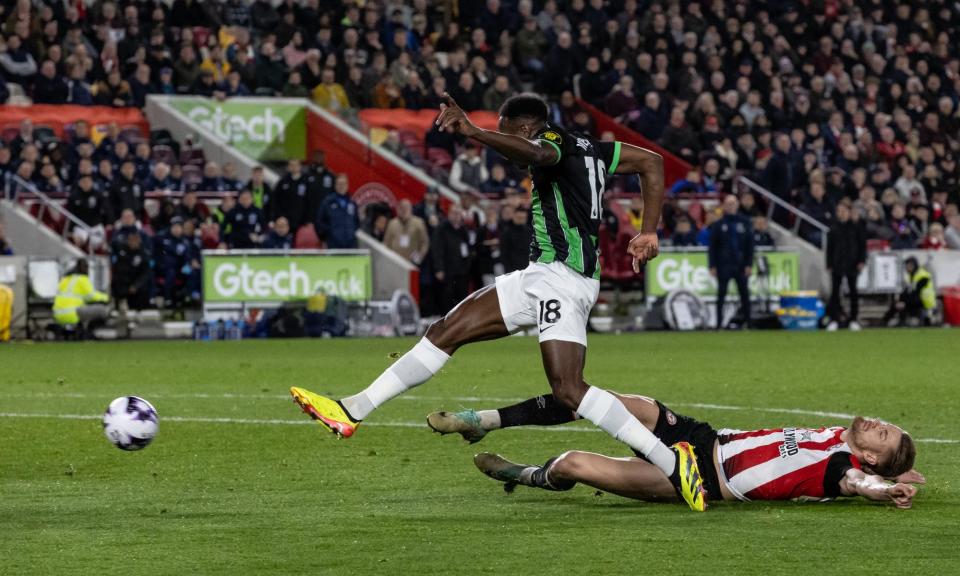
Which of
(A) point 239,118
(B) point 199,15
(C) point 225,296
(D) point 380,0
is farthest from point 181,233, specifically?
(D) point 380,0

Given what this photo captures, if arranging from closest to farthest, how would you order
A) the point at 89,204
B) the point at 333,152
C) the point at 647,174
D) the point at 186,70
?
1. the point at 647,174
2. the point at 89,204
3. the point at 186,70
4. the point at 333,152

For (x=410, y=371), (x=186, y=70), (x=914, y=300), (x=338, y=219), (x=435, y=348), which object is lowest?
(x=914, y=300)

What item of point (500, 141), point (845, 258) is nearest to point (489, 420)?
point (500, 141)

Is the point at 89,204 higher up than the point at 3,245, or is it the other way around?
the point at 89,204

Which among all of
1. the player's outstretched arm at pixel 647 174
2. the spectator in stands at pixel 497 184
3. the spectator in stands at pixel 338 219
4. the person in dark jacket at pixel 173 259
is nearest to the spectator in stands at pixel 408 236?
the spectator in stands at pixel 338 219

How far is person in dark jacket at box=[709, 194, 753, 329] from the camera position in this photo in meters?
26.4

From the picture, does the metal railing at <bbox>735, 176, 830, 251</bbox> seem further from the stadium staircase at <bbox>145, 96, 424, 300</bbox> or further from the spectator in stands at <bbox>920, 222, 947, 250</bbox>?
the stadium staircase at <bbox>145, 96, 424, 300</bbox>

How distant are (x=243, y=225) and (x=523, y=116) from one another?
58.5ft

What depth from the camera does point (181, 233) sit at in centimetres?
2534

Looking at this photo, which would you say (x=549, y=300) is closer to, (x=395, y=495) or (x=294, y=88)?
(x=395, y=495)

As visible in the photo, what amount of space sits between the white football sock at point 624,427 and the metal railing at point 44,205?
18.8m

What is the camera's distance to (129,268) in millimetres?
24844

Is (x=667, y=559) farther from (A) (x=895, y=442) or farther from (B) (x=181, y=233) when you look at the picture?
(B) (x=181, y=233)

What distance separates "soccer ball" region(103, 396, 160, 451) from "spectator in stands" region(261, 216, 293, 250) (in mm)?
16624
